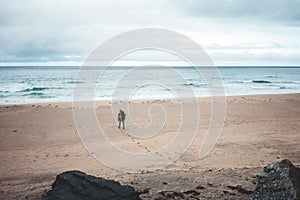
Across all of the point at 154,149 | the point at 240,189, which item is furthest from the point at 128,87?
the point at 240,189

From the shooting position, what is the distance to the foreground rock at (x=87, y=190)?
573cm

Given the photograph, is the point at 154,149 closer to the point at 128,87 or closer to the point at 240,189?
the point at 240,189

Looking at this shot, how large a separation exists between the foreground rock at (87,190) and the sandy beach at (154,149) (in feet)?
3.86

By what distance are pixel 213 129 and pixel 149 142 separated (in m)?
4.69

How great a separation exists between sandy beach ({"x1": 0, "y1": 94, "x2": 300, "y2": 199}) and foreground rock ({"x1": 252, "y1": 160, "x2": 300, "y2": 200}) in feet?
4.36

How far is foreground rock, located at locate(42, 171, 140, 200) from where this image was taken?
573 cm

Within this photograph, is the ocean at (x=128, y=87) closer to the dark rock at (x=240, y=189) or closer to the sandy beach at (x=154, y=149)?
the sandy beach at (x=154, y=149)

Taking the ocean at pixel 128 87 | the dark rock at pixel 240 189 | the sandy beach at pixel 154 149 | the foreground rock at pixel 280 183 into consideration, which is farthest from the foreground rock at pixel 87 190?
the ocean at pixel 128 87

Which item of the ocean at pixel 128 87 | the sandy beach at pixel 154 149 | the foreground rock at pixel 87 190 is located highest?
the ocean at pixel 128 87

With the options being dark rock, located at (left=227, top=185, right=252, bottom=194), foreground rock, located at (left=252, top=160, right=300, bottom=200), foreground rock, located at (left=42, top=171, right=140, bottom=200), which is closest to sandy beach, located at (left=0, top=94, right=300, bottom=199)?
dark rock, located at (left=227, top=185, right=252, bottom=194)

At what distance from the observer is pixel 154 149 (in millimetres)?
12914

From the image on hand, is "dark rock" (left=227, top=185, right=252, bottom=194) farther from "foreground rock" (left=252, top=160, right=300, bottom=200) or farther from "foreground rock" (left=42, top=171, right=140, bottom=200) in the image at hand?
"foreground rock" (left=42, top=171, right=140, bottom=200)

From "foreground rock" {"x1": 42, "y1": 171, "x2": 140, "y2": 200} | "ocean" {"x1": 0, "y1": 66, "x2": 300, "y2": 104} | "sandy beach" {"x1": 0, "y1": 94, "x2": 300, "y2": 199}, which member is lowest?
"sandy beach" {"x1": 0, "y1": 94, "x2": 300, "y2": 199}

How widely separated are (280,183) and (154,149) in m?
7.82
